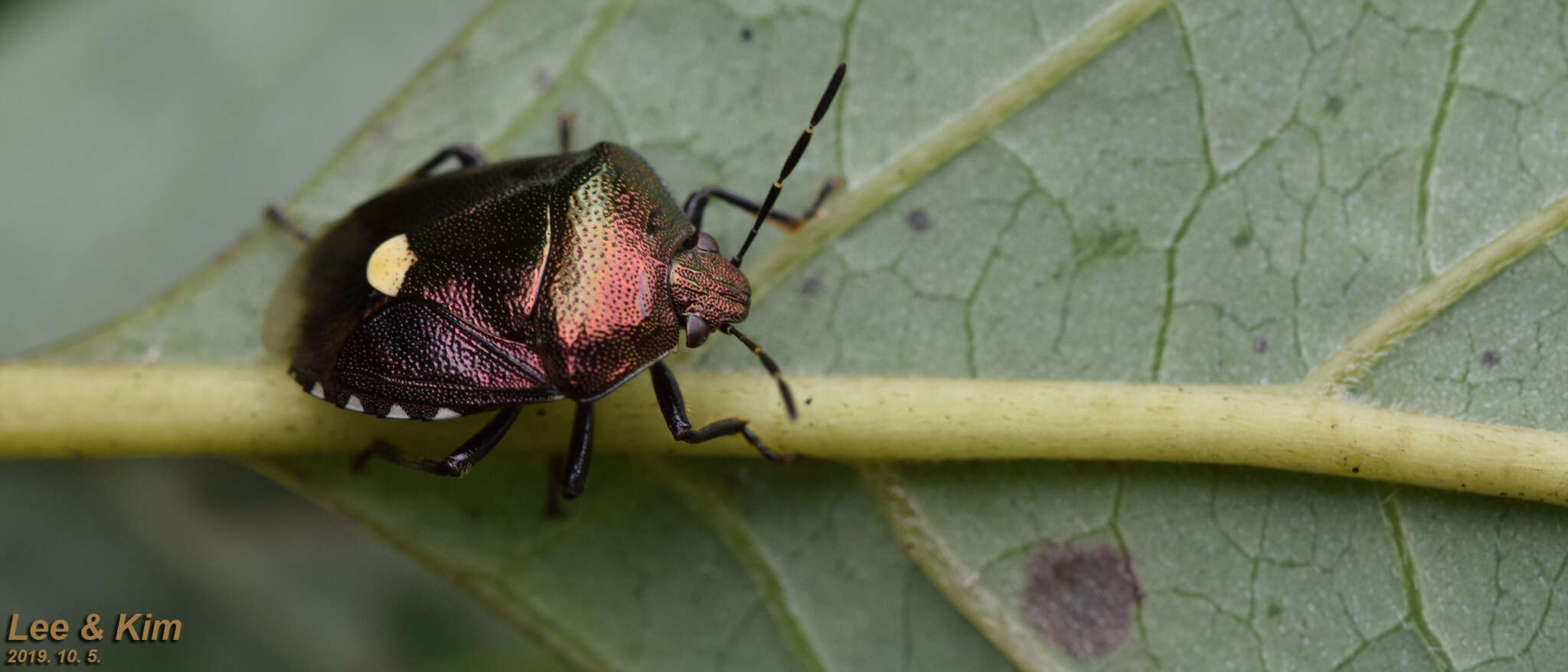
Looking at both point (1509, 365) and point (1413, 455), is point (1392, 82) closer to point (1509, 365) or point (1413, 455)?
point (1509, 365)

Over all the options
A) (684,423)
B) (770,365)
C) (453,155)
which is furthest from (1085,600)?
(453,155)

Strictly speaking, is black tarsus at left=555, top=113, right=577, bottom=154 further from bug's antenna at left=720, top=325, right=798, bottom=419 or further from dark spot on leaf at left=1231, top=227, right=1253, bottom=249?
dark spot on leaf at left=1231, top=227, right=1253, bottom=249

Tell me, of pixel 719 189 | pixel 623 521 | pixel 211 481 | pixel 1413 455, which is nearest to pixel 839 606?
pixel 623 521

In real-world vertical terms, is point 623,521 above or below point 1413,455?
below

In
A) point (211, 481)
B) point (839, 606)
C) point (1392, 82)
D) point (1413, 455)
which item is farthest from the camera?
point (211, 481)

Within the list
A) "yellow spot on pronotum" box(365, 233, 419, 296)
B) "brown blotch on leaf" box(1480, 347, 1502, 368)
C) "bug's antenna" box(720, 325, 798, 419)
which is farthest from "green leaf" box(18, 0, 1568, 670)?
"yellow spot on pronotum" box(365, 233, 419, 296)

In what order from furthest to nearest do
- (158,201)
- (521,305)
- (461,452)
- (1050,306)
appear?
(158,201) → (1050,306) → (461,452) → (521,305)

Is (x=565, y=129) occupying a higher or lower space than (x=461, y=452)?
higher

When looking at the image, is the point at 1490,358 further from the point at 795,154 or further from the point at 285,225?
the point at 285,225
